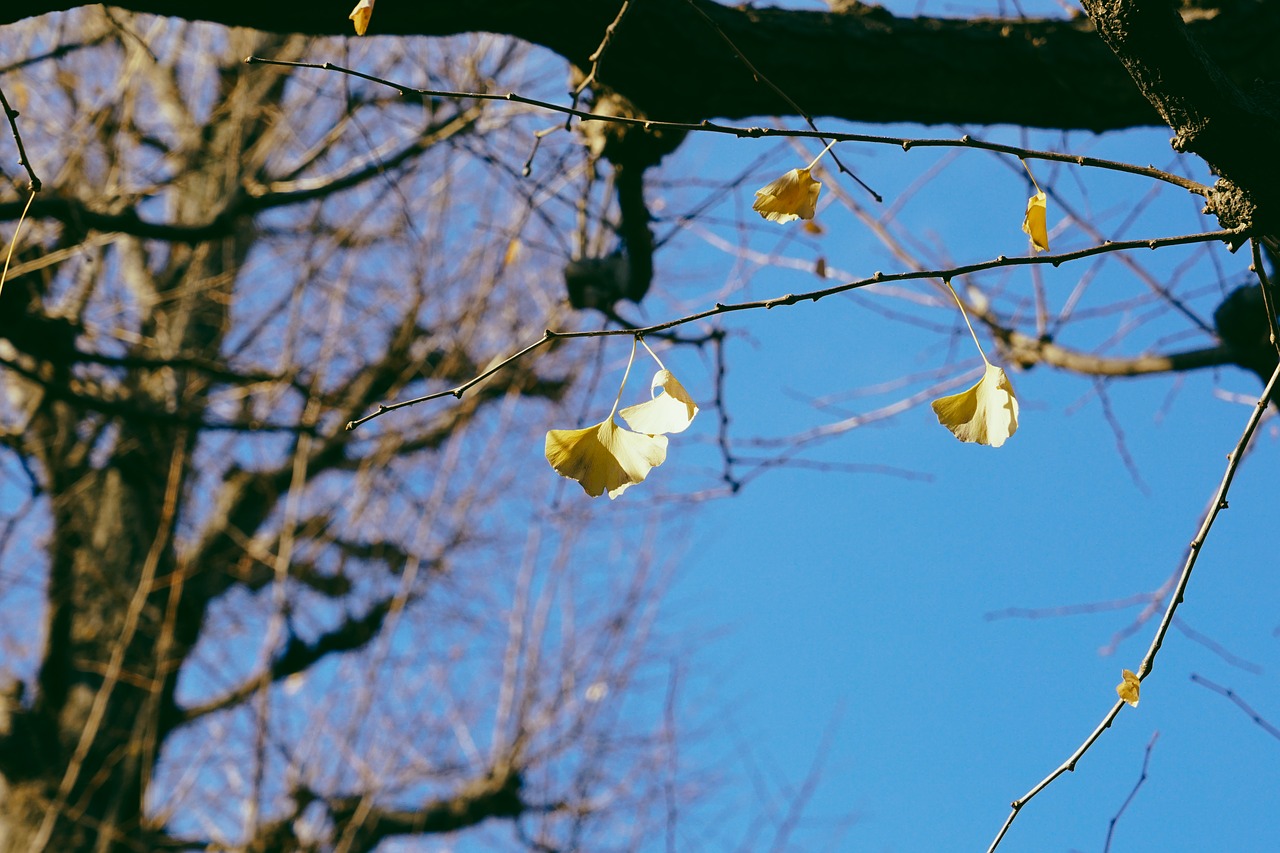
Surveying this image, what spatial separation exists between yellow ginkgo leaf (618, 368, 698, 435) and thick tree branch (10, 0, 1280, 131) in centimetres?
83

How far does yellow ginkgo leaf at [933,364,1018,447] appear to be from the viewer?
2.73 ft

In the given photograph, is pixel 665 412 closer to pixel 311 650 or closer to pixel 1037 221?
pixel 1037 221

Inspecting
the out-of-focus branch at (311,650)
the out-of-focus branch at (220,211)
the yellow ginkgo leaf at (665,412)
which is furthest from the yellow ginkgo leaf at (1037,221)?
the out-of-focus branch at (311,650)

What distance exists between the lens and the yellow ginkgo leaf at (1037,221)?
3.02 ft

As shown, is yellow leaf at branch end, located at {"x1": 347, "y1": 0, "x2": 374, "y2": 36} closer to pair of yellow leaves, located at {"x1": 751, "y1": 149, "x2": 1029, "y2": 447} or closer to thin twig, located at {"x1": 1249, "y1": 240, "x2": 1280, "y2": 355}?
pair of yellow leaves, located at {"x1": 751, "y1": 149, "x2": 1029, "y2": 447}

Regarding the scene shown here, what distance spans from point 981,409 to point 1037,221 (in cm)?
21

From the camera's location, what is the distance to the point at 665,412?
88 cm

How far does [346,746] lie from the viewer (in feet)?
9.47

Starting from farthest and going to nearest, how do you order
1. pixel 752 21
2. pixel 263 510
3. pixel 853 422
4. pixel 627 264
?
1. pixel 263 510
2. pixel 853 422
3. pixel 627 264
4. pixel 752 21

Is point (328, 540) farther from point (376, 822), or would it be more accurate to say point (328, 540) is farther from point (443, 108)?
point (443, 108)

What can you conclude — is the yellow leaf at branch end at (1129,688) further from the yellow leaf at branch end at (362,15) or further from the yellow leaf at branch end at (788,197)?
the yellow leaf at branch end at (362,15)

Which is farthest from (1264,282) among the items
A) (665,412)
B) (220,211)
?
(220,211)

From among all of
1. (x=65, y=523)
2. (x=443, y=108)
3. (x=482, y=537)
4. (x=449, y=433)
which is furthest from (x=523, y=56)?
(x=65, y=523)

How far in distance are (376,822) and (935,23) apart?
279 centimetres
